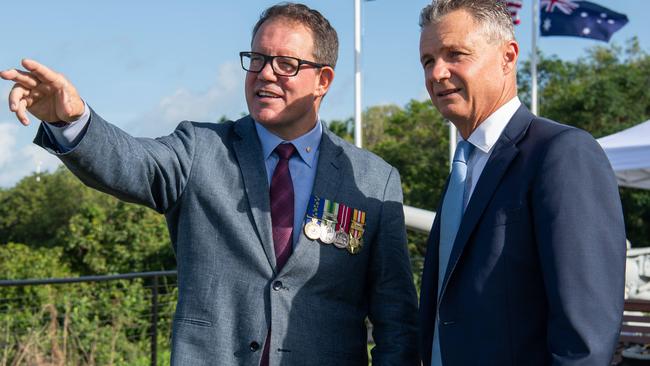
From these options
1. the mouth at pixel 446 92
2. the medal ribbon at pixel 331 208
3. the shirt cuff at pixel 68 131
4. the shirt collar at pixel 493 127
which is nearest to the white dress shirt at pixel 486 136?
the shirt collar at pixel 493 127

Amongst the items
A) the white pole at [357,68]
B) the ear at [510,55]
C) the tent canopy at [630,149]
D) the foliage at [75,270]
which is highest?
the white pole at [357,68]

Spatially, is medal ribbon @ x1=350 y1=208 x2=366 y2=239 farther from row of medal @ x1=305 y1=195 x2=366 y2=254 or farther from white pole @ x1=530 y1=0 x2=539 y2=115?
white pole @ x1=530 y1=0 x2=539 y2=115

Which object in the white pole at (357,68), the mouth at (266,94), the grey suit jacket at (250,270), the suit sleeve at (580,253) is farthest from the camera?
the white pole at (357,68)

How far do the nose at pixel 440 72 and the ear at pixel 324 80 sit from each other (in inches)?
20.0

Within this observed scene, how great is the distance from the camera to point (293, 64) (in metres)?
2.56

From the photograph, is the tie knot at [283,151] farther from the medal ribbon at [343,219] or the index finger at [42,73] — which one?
the index finger at [42,73]

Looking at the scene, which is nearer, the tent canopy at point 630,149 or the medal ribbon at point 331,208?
the medal ribbon at point 331,208

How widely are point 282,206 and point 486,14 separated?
2.52 ft

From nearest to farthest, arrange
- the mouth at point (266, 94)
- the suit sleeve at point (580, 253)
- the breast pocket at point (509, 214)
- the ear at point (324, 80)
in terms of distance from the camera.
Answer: the suit sleeve at point (580, 253)
the breast pocket at point (509, 214)
the mouth at point (266, 94)
the ear at point (324, 80)

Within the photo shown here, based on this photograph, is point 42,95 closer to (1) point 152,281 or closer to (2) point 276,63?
(2) point 276,63

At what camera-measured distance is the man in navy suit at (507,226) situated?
6.21ft

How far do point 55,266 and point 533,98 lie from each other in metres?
9.51

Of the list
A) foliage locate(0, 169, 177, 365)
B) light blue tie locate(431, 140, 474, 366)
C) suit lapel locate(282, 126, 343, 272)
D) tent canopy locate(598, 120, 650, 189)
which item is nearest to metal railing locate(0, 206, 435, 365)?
foliage locate(0, 169, 177, 365)

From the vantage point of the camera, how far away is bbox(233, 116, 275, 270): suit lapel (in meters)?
2.44
